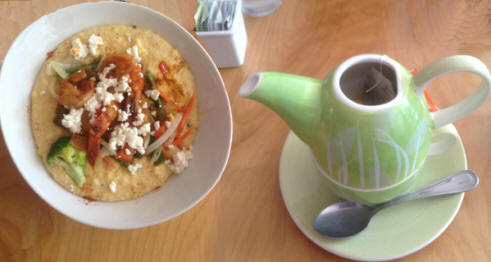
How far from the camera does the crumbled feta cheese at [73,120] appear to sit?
2.71 feet

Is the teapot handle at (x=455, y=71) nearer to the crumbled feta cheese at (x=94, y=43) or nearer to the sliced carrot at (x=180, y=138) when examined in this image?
the sliced carrot at (x=180, y=138)

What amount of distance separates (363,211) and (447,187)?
0.17 m

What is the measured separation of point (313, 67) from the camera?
1.02m

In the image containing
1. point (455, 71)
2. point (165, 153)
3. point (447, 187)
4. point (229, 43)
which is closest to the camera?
point (455, 71)

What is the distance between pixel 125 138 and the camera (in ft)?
2.74

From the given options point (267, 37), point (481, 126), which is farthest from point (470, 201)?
point (267, 37)

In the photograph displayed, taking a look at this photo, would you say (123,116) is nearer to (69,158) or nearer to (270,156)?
(69,158)

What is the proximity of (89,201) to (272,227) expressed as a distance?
397mm

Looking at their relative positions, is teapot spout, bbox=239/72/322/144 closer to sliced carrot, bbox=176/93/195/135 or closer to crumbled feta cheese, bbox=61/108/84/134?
sliced carrot, bbox=176/93/195/135

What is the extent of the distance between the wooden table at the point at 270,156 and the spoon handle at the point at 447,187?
6 centimetres

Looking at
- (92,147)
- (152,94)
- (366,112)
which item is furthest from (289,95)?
(92,147)

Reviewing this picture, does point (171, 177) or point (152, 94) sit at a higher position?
point (152, 94)

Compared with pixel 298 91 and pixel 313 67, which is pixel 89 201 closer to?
pixel 298 91

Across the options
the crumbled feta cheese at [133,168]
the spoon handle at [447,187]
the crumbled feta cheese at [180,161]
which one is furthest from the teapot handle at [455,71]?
the crumbled feta cheese at [133,168]
